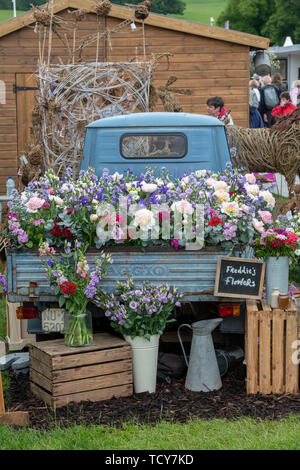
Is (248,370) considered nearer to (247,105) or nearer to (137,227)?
(137,227)

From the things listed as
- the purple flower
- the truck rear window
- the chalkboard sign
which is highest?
the truck rear window

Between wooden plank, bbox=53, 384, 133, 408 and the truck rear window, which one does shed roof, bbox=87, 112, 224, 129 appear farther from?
wooden plank, bbox=53, 384, 133, 408

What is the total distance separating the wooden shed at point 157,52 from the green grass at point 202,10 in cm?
6709

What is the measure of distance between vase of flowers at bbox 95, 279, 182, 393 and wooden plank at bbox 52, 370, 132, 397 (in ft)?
0.45

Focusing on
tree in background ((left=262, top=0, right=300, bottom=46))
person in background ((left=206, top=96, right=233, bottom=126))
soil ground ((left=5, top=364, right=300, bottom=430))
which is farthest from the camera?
tree in background ((left=262, top=0, right=300, bottom=46))

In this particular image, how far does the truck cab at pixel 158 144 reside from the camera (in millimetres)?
6547

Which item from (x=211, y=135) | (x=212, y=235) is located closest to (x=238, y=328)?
(x=212, y=235)

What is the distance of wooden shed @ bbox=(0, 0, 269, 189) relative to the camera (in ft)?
44.4

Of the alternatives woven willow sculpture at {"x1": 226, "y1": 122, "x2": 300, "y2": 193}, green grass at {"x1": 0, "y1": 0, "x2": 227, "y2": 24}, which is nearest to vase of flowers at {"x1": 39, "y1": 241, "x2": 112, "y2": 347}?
woven willow sculpture at {"x1": 226, "y1": 122, "x2": 300, "y2": 193}

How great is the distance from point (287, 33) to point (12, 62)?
198 ft

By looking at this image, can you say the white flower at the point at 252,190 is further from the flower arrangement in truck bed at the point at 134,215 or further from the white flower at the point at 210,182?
the white flower at the point at 210,182

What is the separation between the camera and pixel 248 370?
5102 mm

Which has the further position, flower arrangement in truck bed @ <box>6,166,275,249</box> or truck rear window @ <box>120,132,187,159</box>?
→ truck rear window @ <box>120,132,187,159</box>

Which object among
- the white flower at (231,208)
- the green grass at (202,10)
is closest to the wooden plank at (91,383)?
the white flower at (231,208)
